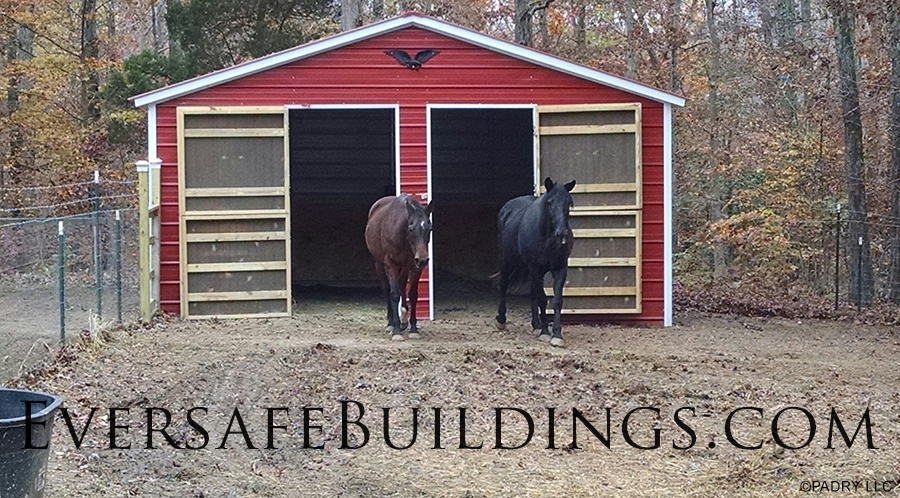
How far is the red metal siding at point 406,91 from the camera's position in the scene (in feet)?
39.2

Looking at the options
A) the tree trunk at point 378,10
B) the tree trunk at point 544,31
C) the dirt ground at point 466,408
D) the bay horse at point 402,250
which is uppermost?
the tree trunk at point 378,10

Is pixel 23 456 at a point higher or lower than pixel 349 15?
lower

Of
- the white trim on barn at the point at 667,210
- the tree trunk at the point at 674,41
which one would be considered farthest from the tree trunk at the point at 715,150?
the white trim on barn at the point at 667,210

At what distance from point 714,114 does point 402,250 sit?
11.9 metres

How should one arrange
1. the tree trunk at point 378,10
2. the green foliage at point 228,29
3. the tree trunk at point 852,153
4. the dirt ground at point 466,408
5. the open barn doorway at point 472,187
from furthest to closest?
the tree trunk at point 378,10
the green foliage at point 228,29
the open barn doorway at point 472,187
the tree trunk at point 852,153
the dirt ground at point 466,408

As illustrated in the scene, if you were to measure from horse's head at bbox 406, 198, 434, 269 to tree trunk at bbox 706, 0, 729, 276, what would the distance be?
11.2 meters

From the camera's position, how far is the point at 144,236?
11383mm

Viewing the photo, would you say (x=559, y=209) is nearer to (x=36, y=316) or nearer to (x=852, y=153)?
(x=36, y=316)

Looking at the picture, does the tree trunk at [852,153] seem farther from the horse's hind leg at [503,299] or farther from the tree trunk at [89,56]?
the tree trunk at [89,56]

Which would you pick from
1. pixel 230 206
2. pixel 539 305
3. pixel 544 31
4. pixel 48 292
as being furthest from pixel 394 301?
pixel 544 31

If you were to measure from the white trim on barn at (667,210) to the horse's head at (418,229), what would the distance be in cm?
340

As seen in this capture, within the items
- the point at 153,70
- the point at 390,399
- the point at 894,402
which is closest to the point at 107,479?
the point at 390,399

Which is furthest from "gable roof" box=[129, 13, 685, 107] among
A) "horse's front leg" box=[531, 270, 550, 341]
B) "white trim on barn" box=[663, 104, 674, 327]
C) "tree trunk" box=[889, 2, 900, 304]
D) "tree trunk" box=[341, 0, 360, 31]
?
"tree trunk" box=[341, 0, 360, 31]

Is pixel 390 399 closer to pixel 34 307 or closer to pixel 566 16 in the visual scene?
pixel 34 307
